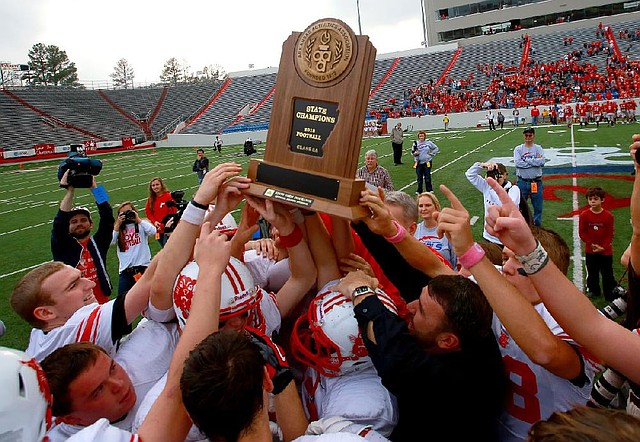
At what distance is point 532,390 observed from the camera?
212 centimetres

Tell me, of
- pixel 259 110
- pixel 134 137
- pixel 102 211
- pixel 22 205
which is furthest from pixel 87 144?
pixel 102 211

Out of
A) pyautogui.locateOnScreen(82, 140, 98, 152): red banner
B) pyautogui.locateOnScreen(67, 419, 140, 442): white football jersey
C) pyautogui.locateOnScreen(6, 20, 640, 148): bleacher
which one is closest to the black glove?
pyautogui.locateOnScreen(67, 419, 140, 442): white football jersey

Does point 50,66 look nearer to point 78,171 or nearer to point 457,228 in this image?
point 78,171

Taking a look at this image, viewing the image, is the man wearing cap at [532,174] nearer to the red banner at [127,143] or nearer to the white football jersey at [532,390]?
the white football jersey at [532,390]

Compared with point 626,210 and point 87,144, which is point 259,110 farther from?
point 626,210

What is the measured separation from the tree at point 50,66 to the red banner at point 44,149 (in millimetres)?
34035

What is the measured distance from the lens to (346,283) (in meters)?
2.11

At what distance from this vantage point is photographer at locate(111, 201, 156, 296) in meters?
6.31

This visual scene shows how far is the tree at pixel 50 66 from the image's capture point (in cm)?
6606

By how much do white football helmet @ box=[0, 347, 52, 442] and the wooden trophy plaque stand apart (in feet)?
4.23

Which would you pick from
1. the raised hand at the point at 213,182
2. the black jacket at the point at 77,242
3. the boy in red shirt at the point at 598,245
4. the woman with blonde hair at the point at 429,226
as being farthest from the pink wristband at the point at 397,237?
the boy in red shirt at the point at 598,245

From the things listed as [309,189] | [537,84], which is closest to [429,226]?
[309,189]

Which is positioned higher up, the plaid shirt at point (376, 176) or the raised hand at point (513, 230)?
the raised hand at point (513, 230)

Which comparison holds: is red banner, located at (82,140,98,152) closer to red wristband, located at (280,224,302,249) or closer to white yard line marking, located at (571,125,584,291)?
white yard line marking, located at (571,125,584,291)
